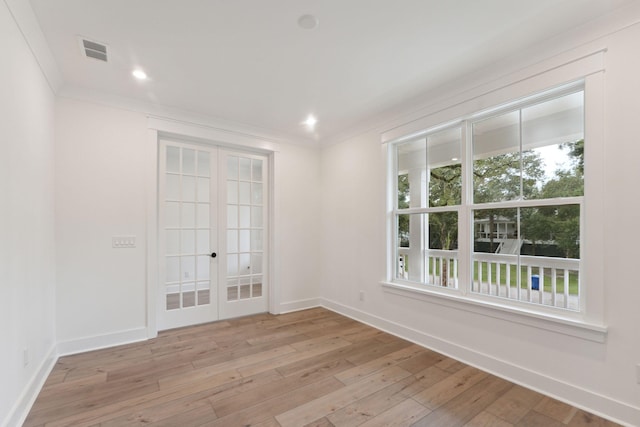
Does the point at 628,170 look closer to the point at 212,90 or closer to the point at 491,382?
the point at 491,382

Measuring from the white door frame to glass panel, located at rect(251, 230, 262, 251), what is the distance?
149mm

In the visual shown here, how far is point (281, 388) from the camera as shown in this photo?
235 cm

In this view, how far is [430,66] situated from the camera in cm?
262

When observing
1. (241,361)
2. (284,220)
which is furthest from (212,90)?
(241,361)

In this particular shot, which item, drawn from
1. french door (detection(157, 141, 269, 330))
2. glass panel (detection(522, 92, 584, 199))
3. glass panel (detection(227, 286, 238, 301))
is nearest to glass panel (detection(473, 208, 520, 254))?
glass panel (detection(522, 92, 584, 199))

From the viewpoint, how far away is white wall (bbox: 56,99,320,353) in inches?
116

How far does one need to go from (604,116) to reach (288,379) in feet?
10.0

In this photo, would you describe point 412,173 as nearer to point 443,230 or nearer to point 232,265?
point 443,230

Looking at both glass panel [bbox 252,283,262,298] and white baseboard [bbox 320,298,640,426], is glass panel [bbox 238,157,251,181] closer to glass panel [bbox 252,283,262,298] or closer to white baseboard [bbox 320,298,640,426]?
glass panel [bbox 252,283,262,298]

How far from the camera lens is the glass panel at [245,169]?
4.27 m

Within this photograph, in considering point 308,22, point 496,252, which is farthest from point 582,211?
point 308,22

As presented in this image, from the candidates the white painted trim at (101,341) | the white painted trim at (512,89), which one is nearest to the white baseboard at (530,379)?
the white painted trim at (512,89)

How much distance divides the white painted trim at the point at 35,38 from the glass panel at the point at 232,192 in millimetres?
2018

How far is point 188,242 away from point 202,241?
0.56ft
